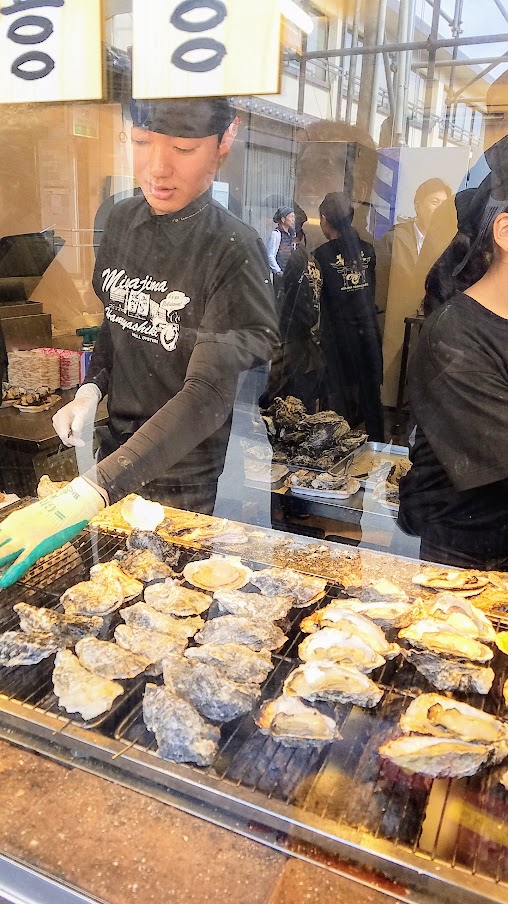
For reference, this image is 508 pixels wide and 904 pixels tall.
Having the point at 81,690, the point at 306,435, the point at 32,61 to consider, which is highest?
the point at 32,61

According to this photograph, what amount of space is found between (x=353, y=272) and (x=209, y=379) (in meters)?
0.86

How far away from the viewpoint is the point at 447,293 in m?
2.09

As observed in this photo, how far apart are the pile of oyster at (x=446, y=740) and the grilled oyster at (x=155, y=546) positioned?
75 centimetres

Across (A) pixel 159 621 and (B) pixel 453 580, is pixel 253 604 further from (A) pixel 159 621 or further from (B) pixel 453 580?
(B) pixel 453 580

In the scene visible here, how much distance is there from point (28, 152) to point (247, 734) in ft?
7.23

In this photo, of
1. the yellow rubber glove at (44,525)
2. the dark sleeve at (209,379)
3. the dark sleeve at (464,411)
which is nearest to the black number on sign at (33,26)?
the dark sleeve at (209,379)

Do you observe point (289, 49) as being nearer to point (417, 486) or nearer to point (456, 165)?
point (456, 165)

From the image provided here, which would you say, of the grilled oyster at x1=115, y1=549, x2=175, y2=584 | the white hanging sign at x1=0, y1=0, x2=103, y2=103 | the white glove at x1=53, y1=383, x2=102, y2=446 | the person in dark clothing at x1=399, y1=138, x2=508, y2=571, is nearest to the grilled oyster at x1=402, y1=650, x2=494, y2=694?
the grilled oyster at x1=115, y1=549, x2=175, y2=584

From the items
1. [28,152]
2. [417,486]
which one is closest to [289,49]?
[28,152]

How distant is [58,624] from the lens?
1382 millimetres

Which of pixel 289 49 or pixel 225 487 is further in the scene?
pixel 225 487

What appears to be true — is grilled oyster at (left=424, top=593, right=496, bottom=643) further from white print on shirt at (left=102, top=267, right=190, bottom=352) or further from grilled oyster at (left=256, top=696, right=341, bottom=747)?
white print on shirt at (left=102, top=267, right=190, bottom=352)

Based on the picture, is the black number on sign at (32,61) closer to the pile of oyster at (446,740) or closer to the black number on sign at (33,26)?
the black number on sign at (33,26)

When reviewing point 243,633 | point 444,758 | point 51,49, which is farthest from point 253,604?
point 51,49
